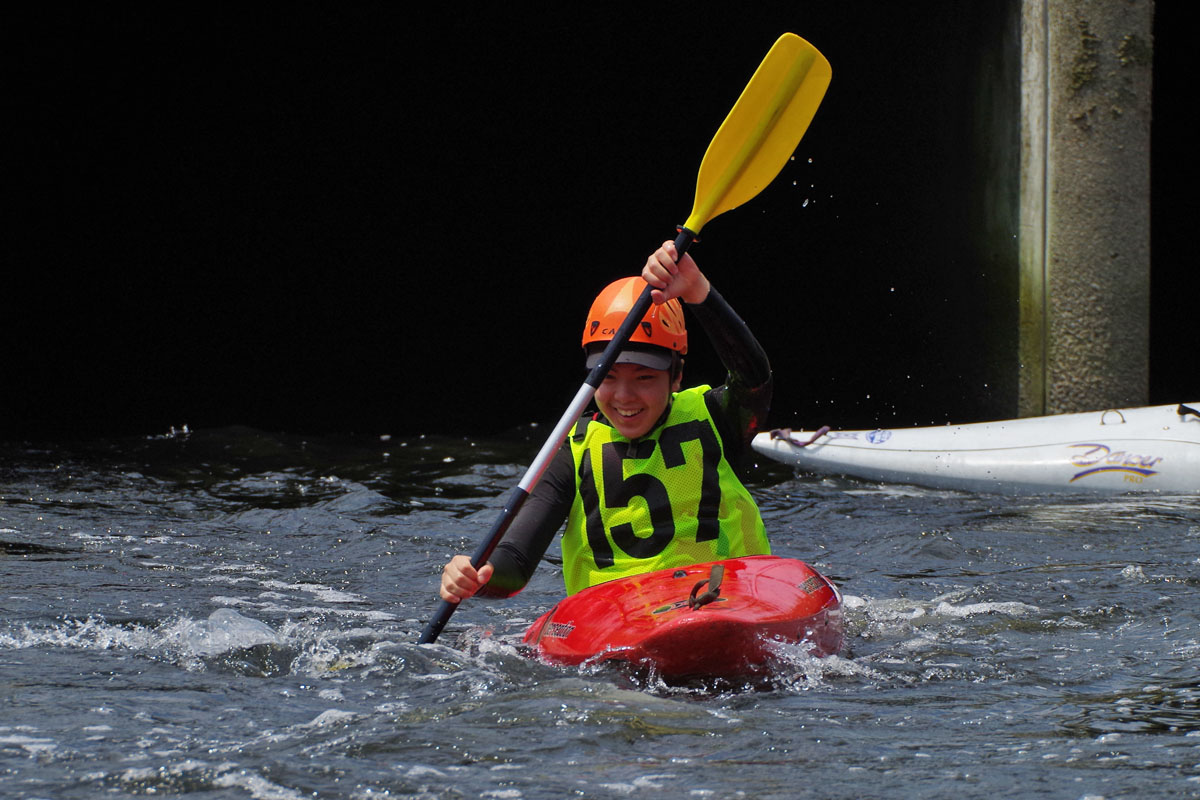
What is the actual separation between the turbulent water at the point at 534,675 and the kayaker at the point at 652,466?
1.06ft

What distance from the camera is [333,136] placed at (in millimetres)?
11719

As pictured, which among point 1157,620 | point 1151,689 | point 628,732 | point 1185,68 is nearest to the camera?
point 628,732

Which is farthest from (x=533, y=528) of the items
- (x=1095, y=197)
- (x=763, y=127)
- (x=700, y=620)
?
(x=1095, y=197)

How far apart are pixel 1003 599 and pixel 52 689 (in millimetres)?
2682

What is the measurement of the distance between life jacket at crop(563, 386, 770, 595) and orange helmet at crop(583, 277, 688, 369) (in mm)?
182

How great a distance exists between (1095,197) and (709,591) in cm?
606

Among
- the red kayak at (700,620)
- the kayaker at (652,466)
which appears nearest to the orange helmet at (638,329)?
the kayaker at (652,466)

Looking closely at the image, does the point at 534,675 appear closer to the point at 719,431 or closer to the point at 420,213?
the point at 719,431

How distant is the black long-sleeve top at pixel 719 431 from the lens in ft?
10.8

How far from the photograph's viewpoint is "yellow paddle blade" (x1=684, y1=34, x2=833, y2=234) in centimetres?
372

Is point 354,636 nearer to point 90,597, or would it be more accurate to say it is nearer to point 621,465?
point 621,465

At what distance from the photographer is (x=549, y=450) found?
332 cm

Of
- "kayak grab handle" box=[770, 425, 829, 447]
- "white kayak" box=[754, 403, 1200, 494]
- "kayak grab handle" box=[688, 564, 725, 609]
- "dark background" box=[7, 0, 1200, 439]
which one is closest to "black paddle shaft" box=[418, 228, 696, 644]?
"kayak grab handle" box=[688, 564, 725, 609]

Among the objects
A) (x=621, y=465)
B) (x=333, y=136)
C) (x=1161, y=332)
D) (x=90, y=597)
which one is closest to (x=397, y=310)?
(x=333, y=136)
